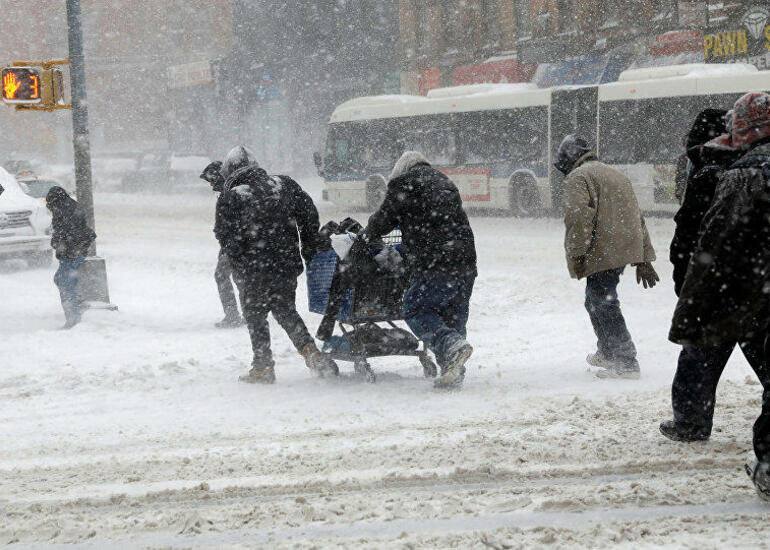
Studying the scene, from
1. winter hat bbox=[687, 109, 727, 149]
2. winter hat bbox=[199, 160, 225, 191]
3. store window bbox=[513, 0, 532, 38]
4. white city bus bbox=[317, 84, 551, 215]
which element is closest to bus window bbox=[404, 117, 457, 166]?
white city bus bbox=[317, 84, 551, 215]

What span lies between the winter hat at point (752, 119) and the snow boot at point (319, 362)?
12.3 feet

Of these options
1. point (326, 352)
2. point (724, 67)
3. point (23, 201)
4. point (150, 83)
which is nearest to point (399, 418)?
point (326, 352)

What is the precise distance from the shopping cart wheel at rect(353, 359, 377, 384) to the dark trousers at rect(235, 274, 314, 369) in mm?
422

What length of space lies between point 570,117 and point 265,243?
15.7 meters

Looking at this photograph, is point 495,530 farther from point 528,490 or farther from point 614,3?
point 614,3

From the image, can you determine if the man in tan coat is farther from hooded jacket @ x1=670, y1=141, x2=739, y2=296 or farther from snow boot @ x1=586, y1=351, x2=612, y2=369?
hooded jacket @ x1=670, y1=141, x2=739, y2=296

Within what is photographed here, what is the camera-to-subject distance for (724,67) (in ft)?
65.3

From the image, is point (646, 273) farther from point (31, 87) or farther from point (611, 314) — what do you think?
point (31, 87)

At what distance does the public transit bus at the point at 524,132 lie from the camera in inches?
787

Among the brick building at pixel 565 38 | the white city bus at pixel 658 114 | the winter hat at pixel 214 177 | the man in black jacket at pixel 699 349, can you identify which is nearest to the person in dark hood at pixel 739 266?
the man in black jacket at pixel 699 349

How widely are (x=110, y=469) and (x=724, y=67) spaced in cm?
1771

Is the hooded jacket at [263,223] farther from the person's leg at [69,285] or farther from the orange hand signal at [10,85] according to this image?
the orange hand signal at [10,85]

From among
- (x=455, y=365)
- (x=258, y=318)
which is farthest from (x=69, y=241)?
(x=455, y=365)

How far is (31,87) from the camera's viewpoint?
1108cm
